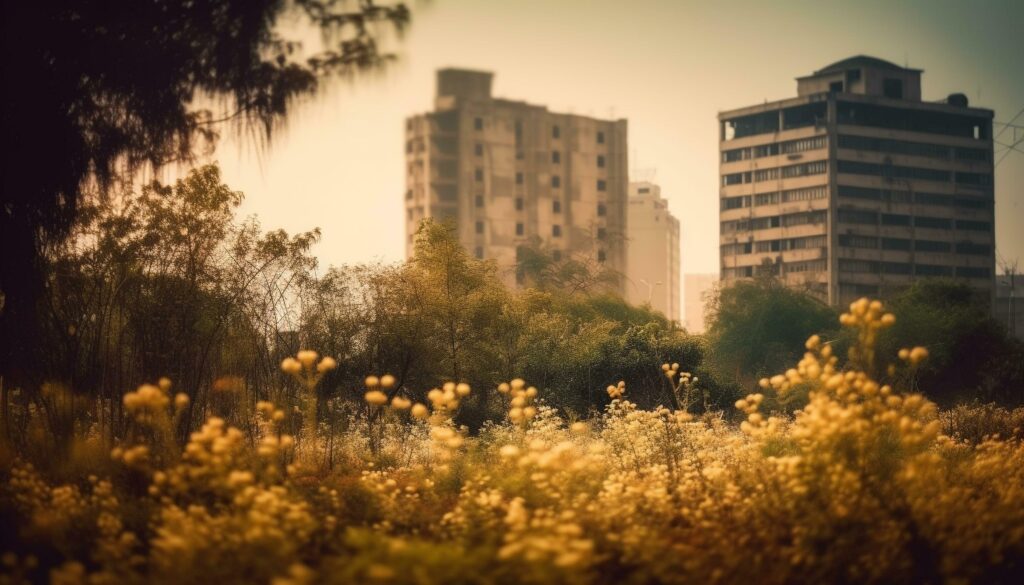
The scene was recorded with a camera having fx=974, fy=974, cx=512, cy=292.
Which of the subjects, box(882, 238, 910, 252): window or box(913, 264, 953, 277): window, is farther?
box(913, 264, 953, 277): window

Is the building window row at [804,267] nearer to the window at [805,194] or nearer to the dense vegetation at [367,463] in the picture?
the window at [805,194]

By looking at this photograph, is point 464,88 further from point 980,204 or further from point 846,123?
point 980,204

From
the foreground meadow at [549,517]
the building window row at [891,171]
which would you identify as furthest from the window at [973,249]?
the foreground meadow at [549,517]

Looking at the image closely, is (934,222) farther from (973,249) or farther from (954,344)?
(954,344)

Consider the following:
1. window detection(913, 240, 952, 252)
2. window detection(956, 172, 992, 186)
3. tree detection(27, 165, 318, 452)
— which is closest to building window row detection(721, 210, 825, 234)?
window detection(913, 240, 952, 252)

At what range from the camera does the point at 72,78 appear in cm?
897

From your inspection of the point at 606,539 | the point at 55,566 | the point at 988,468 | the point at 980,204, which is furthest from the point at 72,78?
the point at 980,204

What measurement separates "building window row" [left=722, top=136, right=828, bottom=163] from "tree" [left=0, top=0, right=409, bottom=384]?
311ft

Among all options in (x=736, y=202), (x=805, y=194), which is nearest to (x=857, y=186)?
(x=805, y=194)

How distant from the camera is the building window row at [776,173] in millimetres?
98000

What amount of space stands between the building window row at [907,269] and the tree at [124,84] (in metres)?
94.0

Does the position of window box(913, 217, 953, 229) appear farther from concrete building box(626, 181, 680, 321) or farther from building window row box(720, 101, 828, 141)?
concrete building box(626, 181, 680, 321)

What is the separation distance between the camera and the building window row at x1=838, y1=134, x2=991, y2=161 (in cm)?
9844

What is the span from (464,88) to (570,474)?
9518 centimetres
